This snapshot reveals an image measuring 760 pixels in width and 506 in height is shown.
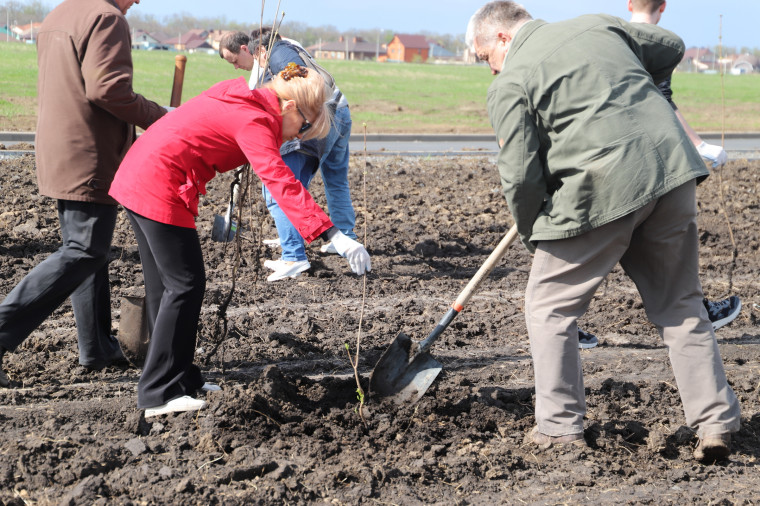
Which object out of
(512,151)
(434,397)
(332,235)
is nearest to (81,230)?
(332,235)

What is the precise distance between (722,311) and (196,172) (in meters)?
3.58

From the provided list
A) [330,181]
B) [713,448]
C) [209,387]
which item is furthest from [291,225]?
[713,448]

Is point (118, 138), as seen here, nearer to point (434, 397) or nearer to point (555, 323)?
point (434, 397)

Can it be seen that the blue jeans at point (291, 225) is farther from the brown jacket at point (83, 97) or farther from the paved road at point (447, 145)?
the paved road at point (447, 145)

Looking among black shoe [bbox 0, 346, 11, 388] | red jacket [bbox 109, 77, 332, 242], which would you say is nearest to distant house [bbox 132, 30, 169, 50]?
black shoe [bbox 0, 346, 11, 388]

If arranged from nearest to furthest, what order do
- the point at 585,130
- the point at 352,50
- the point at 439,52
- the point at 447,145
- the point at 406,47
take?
the point at 585,130, the point at 447,145, the point at 352,50, the point at 406,47, the point at 439,52

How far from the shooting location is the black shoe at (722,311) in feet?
16.4

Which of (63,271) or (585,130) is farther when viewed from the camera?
A: (63,271)

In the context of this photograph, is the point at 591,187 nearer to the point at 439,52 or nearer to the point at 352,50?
the point at 352,50

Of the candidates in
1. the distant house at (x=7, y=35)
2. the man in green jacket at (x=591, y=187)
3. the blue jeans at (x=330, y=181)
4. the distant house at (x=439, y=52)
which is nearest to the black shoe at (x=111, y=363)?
the blue jeans at (x=330, y=181)

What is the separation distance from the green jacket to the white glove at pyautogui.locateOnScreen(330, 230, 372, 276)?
0.68 meters

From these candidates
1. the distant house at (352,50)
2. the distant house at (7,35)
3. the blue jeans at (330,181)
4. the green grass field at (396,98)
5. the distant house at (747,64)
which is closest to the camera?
the blue jeans at (330,181)

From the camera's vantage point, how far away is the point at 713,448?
3172 millimetres

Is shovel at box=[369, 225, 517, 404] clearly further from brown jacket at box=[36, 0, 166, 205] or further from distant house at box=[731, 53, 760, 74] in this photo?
distant house at box=[731, 53, 760, 74]
